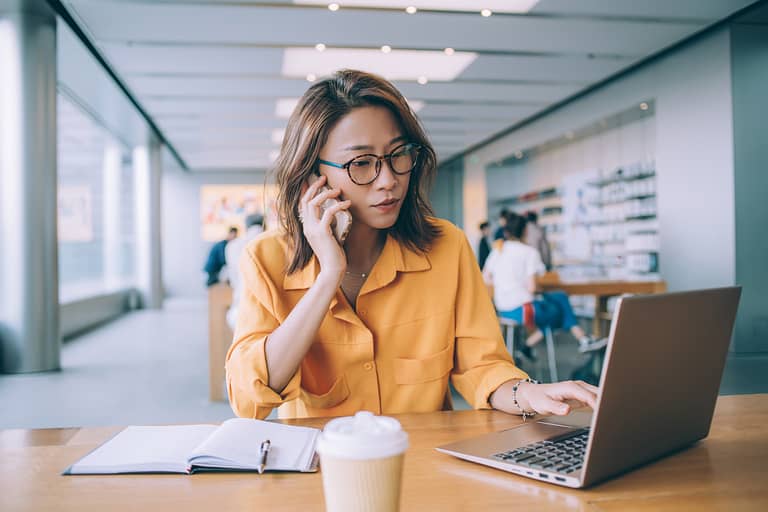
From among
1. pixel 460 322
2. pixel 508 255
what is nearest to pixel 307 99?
pixel 460 322

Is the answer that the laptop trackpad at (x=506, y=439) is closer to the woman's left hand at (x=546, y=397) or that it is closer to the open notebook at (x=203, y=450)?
the woman's left hand at (x=546, y=397)

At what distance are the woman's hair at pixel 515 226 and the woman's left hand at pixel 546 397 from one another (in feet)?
13.1

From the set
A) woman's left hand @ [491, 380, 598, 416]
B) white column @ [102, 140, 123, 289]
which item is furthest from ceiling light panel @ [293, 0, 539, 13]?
white column @ [102, 140, 123, 289]

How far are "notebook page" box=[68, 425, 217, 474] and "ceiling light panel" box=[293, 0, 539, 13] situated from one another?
477 centimetres

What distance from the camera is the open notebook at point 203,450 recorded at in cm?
85

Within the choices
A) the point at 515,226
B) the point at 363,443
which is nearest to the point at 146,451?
the point at 363,443

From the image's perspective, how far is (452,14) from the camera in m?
5.49

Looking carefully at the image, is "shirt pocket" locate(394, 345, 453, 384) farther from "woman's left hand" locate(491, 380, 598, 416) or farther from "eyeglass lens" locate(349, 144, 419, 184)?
"eyeglass lens" locate(349, 144, 419, 184)

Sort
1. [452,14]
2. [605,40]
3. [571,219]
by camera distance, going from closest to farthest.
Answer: [452,14] → [605,40] → [571,219]

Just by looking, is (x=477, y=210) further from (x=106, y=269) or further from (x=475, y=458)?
(x=475, y=458)

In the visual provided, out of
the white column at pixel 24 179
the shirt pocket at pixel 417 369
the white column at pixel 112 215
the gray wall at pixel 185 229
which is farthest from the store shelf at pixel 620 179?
the gray wall at pixel 185 229

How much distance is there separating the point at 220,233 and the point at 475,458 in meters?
15.8

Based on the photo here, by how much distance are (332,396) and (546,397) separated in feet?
1.54

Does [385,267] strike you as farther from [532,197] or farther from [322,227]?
[532,197]
